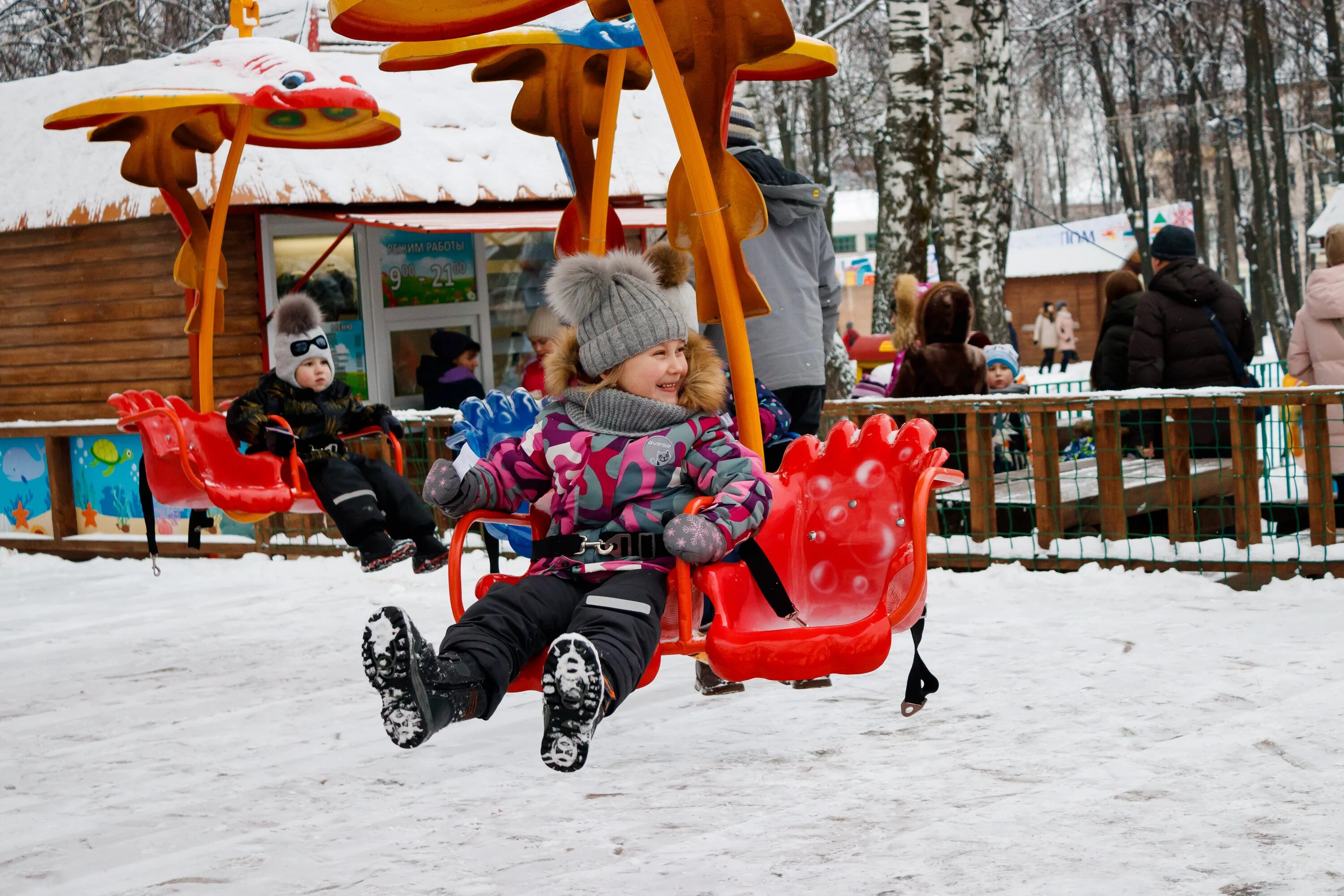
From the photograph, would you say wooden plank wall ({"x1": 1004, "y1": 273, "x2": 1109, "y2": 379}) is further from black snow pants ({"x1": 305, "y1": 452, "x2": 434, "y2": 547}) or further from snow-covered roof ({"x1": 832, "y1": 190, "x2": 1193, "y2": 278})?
black snow pants ({"x1": 305, "y1": 452, "x2": 434, "y2": 547})

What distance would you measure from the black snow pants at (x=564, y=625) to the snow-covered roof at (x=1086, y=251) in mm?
29130

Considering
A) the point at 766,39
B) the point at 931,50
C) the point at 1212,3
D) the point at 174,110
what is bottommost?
the point at 766,39

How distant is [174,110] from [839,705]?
4.16 metres

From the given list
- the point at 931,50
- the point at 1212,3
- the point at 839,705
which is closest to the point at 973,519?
the point at 839,705

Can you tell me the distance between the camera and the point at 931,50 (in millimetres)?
15195

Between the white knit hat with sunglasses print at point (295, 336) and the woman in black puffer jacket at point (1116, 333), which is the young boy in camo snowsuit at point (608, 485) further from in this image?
the woman in black puffer jacket at point (1116, 333)

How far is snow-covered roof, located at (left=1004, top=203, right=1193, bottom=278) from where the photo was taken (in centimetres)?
3241

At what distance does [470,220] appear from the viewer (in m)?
10.5

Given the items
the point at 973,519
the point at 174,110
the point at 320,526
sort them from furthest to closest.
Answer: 1. the point at 320,526
2. the point at 973,519
3. the point at 174,110

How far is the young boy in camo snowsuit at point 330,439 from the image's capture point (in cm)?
611

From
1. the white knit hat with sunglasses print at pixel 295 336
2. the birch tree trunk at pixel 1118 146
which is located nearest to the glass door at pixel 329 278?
the white knit hat with sunglasses print at pixel 295 336

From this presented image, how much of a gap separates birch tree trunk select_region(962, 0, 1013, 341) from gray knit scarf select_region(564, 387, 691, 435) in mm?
8135

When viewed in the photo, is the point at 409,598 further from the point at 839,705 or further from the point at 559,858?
the point at 559,858

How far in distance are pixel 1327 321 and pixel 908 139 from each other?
548cm
